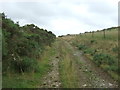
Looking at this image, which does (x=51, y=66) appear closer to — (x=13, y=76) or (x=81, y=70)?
(x=81, y=70)

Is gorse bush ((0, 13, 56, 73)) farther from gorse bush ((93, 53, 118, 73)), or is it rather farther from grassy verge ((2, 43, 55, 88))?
gorse bush ((93, 53, 118, 73))

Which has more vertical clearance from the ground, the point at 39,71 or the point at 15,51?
the point at 15,51

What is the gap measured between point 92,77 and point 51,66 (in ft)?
14.6

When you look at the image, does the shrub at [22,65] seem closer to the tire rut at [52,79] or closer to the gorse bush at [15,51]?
the gorse bush at [15,51]

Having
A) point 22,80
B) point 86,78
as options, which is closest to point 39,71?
point 22,80

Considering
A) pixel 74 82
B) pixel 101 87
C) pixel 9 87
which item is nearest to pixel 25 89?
pixel 9 87

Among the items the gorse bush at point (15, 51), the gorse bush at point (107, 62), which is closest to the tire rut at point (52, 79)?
the gorse bush at point (15, 51)

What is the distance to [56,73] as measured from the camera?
16.4 m

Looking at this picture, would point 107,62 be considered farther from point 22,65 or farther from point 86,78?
point 22,65

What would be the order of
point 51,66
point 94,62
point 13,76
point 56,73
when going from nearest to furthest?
point 13,76 < point 56,73 < point 51,66 < point 94,62

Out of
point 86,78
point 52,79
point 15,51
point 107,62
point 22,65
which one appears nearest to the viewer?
point 52,79

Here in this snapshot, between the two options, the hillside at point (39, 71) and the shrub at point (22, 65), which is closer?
the hillside at point (39, 71)

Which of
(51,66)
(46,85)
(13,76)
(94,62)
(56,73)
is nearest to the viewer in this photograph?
(46,85)

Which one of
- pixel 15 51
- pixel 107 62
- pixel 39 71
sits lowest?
pixel 39 71
